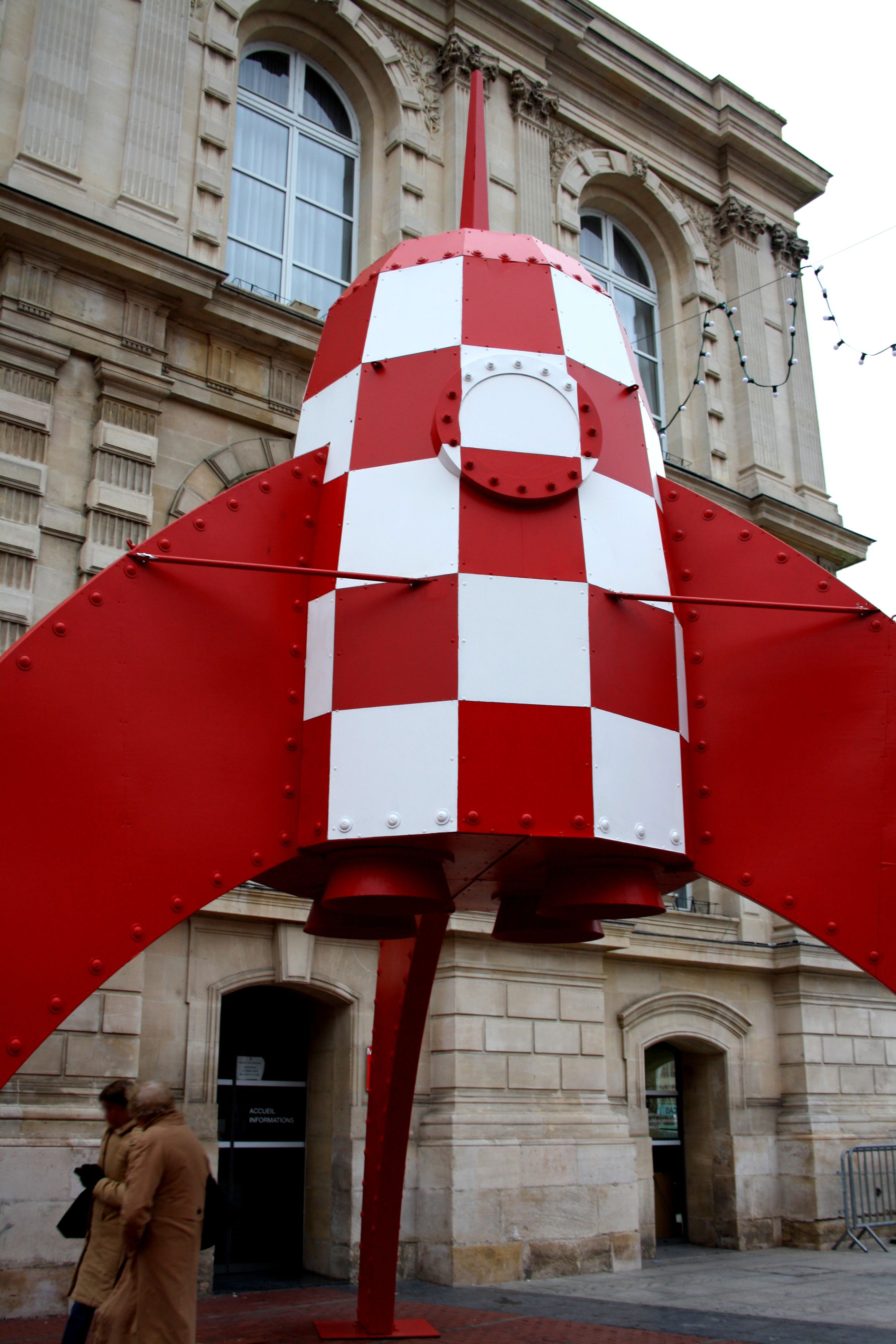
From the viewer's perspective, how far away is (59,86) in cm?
1186

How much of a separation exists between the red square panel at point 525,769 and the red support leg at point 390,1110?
6.58 feet

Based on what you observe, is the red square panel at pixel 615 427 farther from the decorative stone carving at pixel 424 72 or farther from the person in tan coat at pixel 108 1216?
the decorative stone carving at pixel 424 72

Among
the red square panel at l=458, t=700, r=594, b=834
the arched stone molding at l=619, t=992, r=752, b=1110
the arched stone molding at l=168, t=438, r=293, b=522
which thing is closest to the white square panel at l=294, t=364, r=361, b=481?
the red square panel at l=458, t=700, r=594, b=834

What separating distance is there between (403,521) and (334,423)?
2.53ft

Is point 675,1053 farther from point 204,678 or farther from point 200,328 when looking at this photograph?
point 204,678

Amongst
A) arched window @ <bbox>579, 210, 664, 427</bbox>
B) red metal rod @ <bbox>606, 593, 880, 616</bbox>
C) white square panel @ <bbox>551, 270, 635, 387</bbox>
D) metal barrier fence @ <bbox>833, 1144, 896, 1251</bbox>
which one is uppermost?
arched window @ <bbox>579, 210, 664, 427</bbox>

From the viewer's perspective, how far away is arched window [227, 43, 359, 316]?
45.5 feet

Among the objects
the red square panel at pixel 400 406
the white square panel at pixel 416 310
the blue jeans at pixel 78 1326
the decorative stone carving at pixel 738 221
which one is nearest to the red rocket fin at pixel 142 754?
the red square panel at pixel 400 406

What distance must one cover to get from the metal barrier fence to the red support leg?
8872 millimetres

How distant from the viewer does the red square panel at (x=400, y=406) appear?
470 centimetres

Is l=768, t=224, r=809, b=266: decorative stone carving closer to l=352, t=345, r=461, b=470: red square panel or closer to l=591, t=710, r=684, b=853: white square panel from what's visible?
l=352, t=345, r=461, b=470: red square panel

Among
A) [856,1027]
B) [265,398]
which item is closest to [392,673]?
[265,398]

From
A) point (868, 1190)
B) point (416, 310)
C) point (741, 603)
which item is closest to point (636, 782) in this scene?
point (741, 603)

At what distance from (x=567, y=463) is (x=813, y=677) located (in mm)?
1285
